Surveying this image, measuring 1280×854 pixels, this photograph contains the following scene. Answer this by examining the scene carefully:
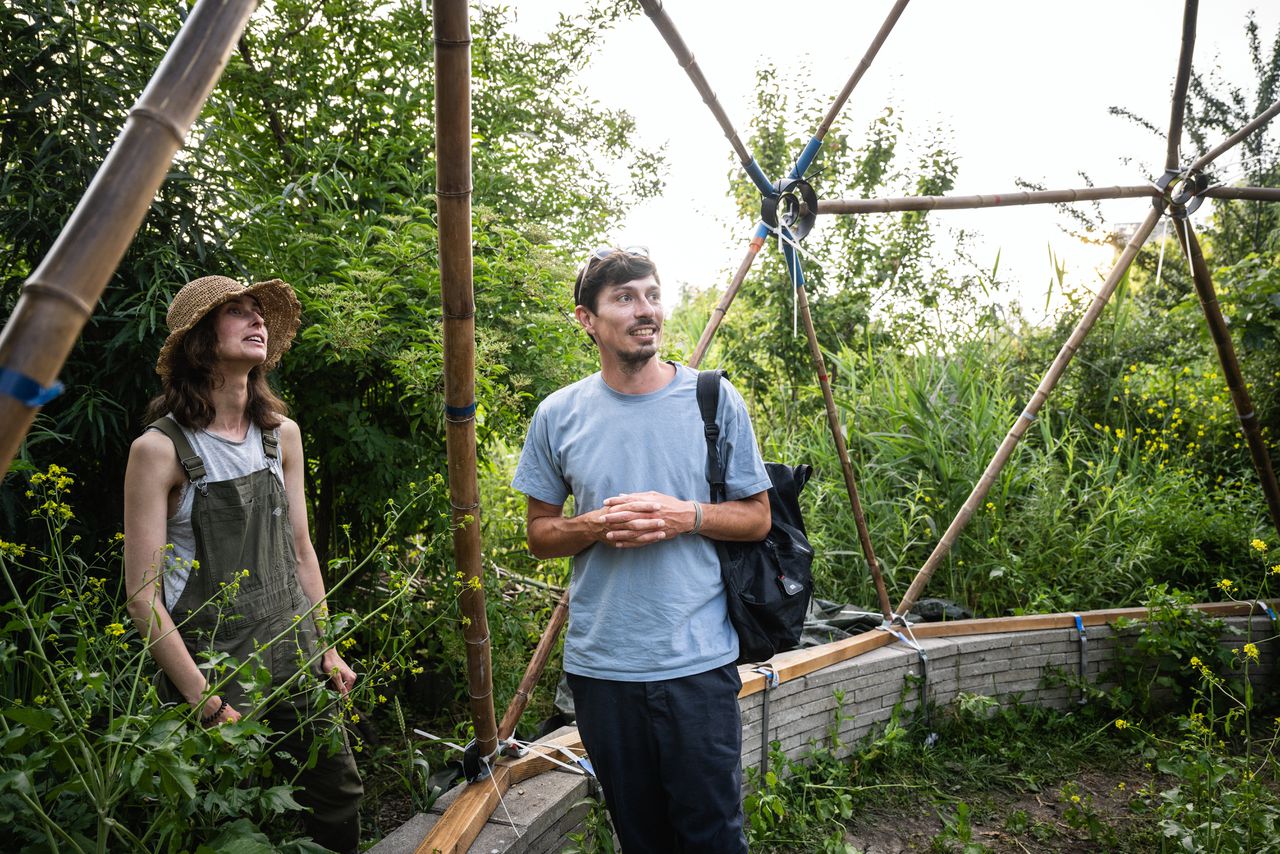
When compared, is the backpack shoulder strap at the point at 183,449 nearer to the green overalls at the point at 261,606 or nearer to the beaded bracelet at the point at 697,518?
the green overalls at the point at 261,606

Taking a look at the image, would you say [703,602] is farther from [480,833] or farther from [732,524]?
[480,833]

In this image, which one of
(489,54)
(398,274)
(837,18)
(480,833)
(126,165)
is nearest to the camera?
(126,165)

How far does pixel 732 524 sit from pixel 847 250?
499 cm

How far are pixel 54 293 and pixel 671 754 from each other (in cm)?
157

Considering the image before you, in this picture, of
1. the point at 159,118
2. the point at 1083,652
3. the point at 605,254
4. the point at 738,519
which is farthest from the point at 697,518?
the point at 1083,652

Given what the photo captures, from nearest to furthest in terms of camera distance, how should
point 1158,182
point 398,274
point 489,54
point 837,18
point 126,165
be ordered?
point 126,165
point 398,274
point 489,54
point 1158,182
point 837,18

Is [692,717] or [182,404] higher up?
[182,404]

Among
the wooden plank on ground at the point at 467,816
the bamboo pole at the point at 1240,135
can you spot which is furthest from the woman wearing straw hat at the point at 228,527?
the bamboo pole at the point at 1240,135

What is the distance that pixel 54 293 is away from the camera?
80cm

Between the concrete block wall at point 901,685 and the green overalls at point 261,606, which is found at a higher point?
the green overalls at point 261,606

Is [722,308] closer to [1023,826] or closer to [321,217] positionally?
[321,217]

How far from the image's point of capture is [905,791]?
3350 millimetres

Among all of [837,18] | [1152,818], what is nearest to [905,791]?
[1152,818]

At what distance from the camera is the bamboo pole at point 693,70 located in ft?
7.73
